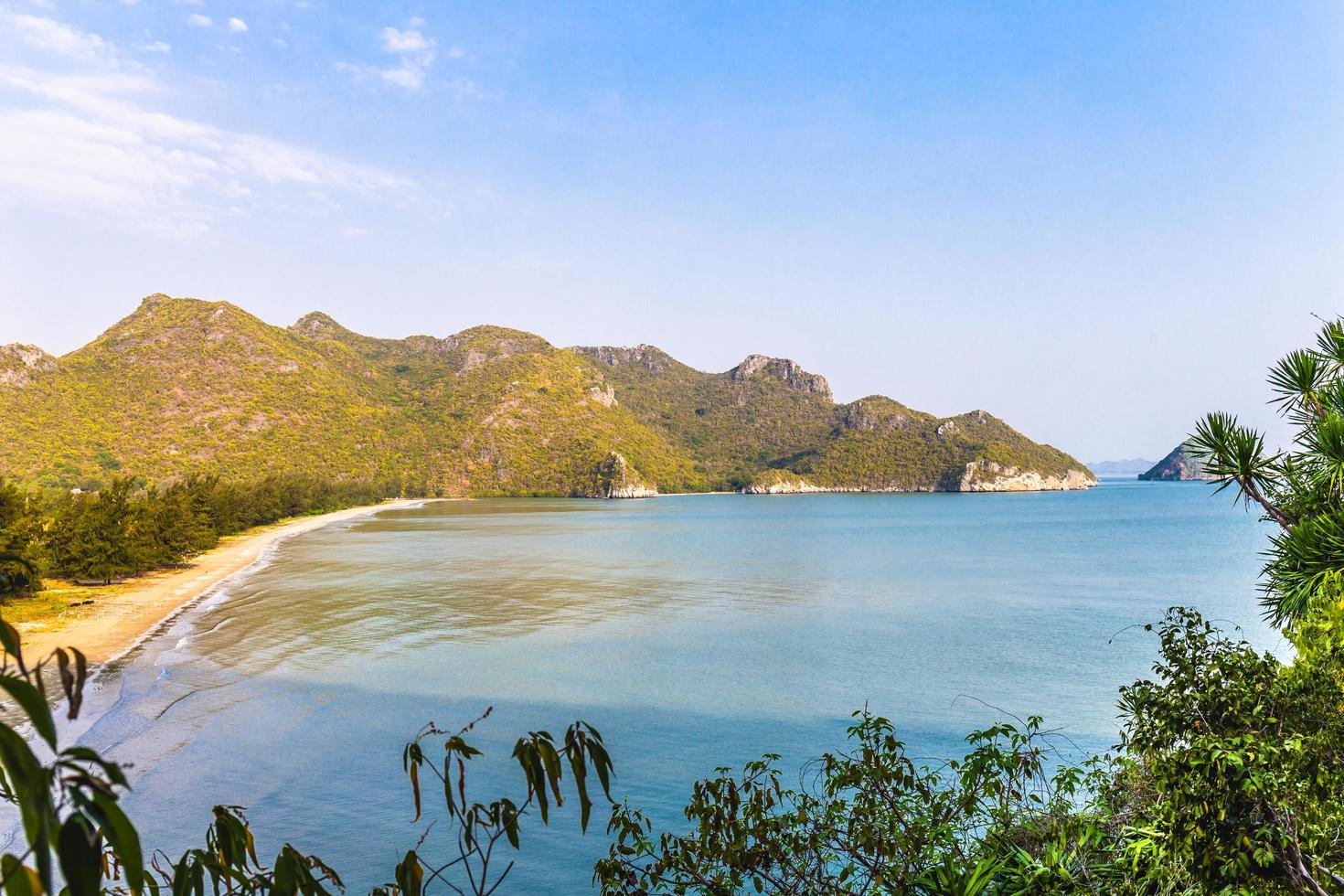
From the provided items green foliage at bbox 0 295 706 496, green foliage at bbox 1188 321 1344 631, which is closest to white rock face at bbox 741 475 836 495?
green foliage at bbox 0 295 706 496

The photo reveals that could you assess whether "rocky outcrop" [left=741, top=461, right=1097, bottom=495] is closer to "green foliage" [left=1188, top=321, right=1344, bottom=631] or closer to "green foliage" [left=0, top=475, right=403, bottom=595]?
"green foliage" [left=0, top=475, right=403, bottom=595]

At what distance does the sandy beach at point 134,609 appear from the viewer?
21.9m

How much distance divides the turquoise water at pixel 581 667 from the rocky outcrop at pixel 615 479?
369ft

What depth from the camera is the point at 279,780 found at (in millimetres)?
13383

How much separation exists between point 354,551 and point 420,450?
112m

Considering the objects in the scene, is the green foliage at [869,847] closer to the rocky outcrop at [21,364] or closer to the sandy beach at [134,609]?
the sandy beach at [134,609]

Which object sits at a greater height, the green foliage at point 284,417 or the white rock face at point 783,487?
the green foliage at point 284,417

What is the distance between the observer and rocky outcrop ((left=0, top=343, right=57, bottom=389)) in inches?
4467

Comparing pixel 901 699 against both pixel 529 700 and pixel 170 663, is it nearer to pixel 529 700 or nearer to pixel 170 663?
pixel 529 700

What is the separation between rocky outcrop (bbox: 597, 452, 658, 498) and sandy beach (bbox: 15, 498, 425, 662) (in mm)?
112663

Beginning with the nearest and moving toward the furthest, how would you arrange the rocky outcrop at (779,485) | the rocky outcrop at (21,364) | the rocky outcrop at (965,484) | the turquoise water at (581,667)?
the turquoise water at (581,667), the rocky outcrop at (21,364), the rocky outcrop at (965,484), the rocky outcrop at (779,485)

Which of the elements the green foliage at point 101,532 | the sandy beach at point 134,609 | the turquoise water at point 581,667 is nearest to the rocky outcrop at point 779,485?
the turquoise water at point 581,667

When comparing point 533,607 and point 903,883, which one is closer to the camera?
point 903,883

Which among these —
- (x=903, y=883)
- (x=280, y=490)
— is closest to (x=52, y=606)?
(x=903, y=883)
